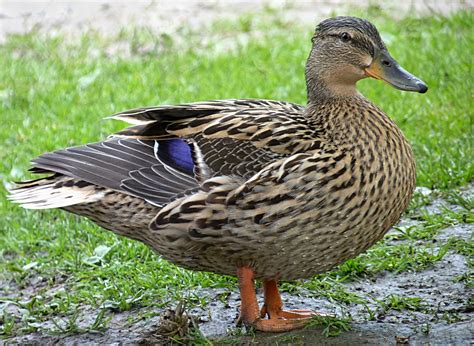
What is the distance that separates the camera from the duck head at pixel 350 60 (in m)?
5.38

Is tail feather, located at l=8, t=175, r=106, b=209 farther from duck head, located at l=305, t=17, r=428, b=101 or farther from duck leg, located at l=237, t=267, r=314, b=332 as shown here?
duck head, located at l=305, t=17, r=428, b=101

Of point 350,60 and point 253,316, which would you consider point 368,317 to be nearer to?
point 253,316

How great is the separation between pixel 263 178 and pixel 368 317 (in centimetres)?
100

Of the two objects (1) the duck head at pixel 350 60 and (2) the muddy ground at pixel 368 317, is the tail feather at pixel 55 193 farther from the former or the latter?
(1) the duck head at pixel 350 60

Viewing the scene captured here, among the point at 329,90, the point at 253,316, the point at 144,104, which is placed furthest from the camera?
A: the point at 144,104

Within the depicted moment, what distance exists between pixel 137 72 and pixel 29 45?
1550mm

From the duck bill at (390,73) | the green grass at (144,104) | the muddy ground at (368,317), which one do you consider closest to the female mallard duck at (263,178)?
the duck bill at (390,73)

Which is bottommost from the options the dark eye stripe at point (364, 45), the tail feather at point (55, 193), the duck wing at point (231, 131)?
the tail feather at point (55, 193)

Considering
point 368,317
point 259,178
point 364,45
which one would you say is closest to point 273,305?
point 368,317

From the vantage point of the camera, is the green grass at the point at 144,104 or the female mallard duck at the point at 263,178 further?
the green grass at the point at 144,104

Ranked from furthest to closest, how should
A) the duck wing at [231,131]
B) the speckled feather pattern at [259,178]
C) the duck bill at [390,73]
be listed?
1. the duck bill at [390,73]
2. the duck wing at [231,131]
3. the speckled feather pattern at [259,178]

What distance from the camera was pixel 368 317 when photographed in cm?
541

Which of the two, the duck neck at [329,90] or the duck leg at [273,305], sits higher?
the duck neck at [329,90]

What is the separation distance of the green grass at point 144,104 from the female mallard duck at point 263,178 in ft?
1.66
